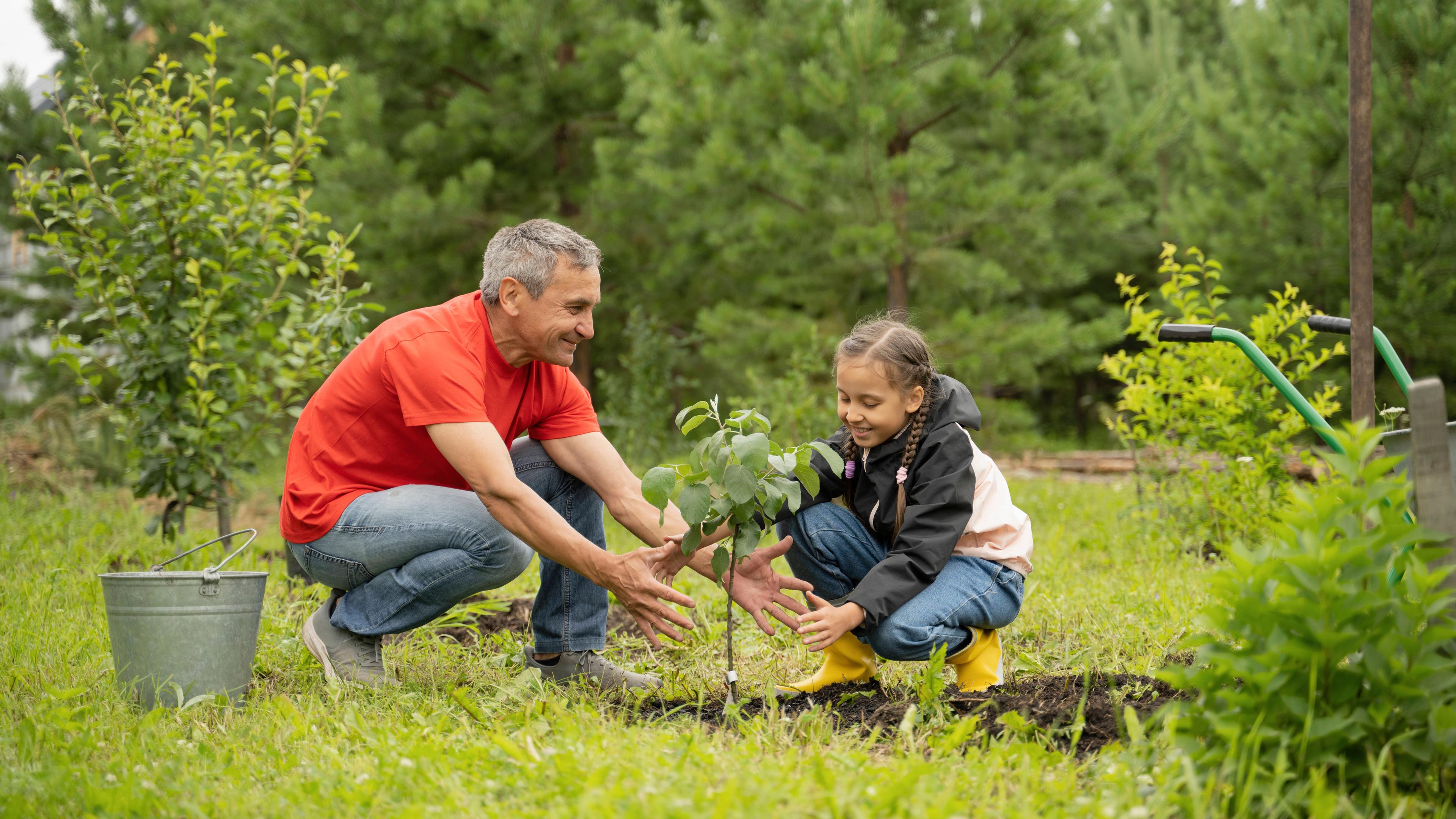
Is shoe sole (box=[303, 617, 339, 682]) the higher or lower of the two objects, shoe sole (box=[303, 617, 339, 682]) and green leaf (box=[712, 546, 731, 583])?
the lower

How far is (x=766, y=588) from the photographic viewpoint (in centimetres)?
266

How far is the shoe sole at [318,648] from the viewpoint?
8.90 ft

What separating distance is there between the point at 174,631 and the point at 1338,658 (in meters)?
2.48

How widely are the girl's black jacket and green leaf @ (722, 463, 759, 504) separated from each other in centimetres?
24

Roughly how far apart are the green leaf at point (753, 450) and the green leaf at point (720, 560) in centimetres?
30

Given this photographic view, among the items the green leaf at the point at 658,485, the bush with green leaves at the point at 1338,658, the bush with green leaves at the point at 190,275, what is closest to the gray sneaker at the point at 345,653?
the green leaf at the point at 658,485

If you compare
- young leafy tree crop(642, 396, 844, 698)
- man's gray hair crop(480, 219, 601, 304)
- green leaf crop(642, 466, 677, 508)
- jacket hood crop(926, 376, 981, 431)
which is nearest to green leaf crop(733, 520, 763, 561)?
young leafy tree crop(642, 396, 844, 698)

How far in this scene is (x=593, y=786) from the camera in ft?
5.79

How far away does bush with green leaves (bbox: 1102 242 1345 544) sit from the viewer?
4348 mm

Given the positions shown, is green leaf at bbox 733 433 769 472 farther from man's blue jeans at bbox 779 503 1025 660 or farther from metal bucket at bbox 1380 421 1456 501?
metal bucket at bbox 1380 421 1456 501

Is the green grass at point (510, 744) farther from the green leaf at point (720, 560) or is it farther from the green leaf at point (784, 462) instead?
the green leaf at point (784, 462)

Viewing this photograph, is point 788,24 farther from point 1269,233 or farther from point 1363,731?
point 1363,731

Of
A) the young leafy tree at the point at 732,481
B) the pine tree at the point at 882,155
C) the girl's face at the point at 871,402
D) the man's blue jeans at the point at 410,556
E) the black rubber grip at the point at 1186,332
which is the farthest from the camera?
the pine tree at the point at 882,155

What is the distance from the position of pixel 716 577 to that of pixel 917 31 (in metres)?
6.72
